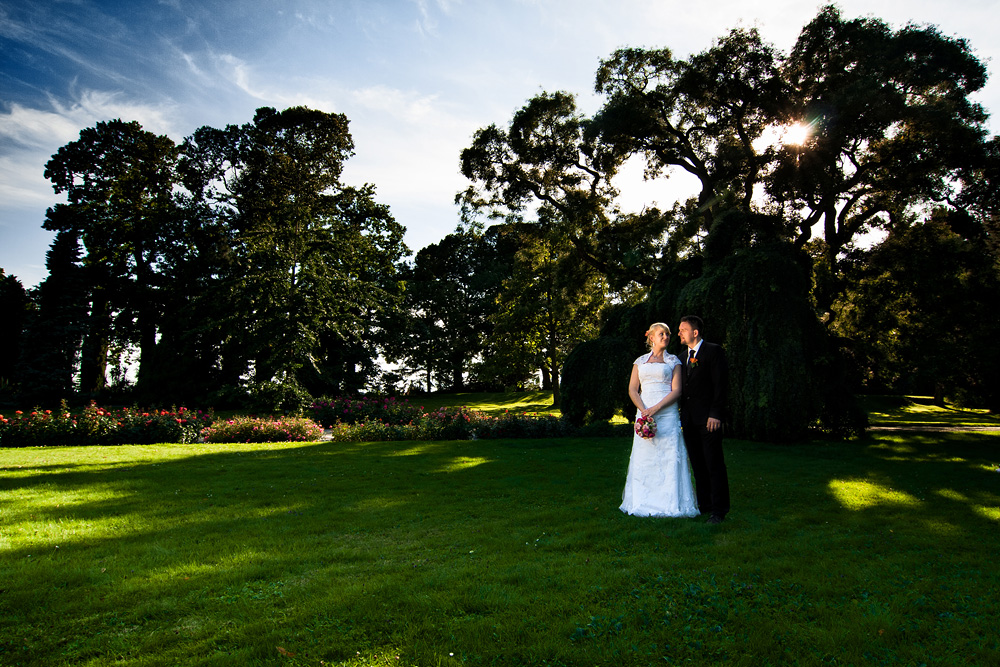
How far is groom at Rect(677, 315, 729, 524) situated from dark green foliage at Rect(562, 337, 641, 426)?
9097mm

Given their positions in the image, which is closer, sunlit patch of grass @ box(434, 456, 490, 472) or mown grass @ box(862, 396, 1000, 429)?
sunlit patch of grass @ box(434, 456, 490, 472)

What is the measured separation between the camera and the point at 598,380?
16.0 metres

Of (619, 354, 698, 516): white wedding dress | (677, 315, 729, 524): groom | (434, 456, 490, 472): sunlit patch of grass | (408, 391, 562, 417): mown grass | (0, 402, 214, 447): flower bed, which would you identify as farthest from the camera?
(408, 391, 562, 417): mown grass

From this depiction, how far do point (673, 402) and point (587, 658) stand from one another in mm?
3931

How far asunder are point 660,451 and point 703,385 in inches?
37.3

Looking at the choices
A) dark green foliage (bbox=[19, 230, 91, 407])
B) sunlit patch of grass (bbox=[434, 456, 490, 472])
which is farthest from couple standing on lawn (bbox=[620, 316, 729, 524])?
dark green foliage (bbox=[19, 230, 91, 407])

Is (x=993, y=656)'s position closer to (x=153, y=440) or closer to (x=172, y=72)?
(x=172, y=72)

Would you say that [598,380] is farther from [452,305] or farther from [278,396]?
[452,305]

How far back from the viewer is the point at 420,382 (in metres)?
40.2

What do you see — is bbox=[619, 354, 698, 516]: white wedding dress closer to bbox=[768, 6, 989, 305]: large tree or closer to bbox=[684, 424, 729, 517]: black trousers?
bbox=[684, 424, 729, 517]: black trousers

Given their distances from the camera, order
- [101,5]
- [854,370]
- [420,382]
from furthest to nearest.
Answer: [420,382]
[854,370]
[101,5]

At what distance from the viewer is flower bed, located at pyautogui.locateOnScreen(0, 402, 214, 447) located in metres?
13.8

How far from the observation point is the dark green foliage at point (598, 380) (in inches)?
618

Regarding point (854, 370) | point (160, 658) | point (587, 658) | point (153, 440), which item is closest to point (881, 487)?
point (587, 658)
